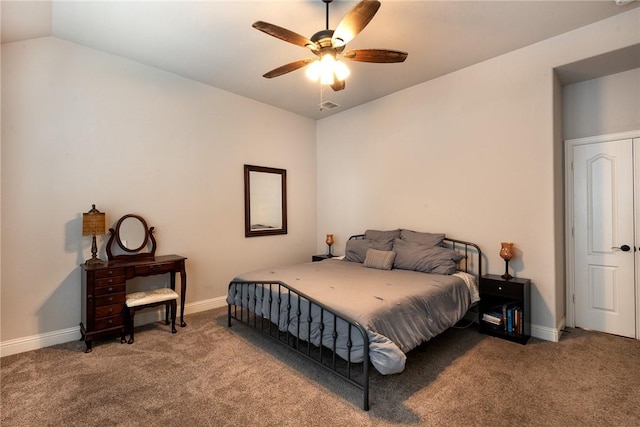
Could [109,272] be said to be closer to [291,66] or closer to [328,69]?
[291,66]

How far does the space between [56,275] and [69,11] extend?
255 cm

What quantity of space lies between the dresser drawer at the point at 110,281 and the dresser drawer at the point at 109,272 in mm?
32

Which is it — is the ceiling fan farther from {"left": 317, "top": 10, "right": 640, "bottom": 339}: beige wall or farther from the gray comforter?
the gray comforter

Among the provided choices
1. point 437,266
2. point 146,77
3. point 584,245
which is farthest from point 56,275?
point 584,245

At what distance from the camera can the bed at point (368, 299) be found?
226cm

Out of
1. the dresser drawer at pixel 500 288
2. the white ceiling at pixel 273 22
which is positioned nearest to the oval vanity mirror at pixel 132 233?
the white ceiling at pixel 273 22

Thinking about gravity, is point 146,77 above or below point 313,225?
above

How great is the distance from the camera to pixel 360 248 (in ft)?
14.3

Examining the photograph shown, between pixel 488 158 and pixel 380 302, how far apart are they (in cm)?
241

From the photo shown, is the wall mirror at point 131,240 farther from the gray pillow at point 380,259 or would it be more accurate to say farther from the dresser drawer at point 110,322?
the gray pillow at point 380,259

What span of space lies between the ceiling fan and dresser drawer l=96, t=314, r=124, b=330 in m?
2.94

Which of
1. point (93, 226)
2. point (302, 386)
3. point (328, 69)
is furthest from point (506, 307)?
point (93, 226)

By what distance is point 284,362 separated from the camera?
9.18ft

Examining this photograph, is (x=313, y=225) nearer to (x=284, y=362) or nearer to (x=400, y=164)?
(x=400, y=164)
